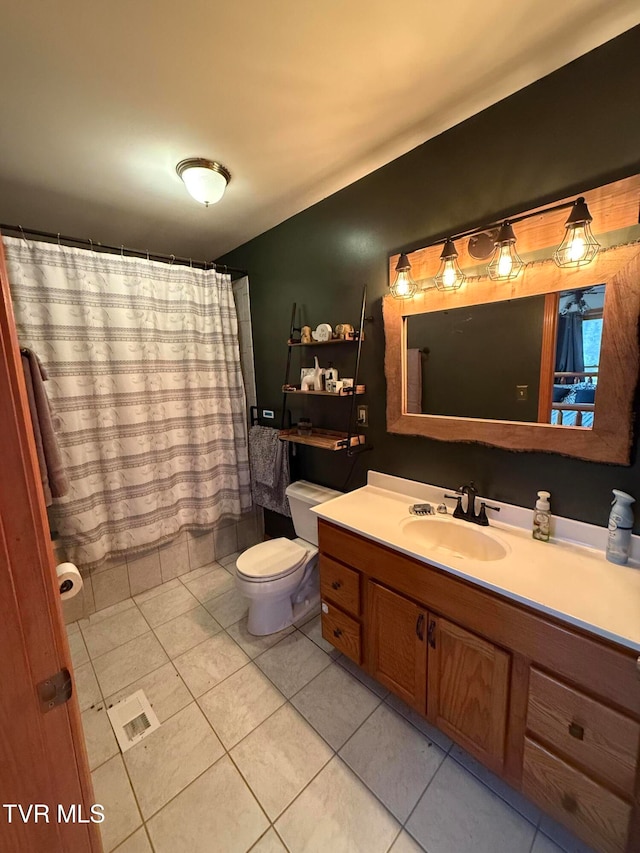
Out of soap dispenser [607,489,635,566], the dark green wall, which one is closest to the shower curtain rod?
the dark green wall

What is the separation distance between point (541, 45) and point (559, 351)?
993 millimetres

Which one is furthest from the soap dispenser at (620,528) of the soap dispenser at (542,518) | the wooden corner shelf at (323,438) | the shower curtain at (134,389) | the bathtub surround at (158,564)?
the bathtub surround at (158,564)

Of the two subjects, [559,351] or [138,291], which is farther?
[138,291]

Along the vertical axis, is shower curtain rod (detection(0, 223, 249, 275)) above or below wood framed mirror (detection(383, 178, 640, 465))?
above

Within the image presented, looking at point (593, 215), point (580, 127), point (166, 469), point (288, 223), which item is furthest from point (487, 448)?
point (166, 469)

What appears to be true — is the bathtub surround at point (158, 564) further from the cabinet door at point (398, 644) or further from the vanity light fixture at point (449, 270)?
the vanity light fixture at point (449, 270)

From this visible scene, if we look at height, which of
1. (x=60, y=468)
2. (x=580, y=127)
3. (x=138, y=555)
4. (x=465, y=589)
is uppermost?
(x=580, y=127)

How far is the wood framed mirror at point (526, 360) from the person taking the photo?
3.75ft

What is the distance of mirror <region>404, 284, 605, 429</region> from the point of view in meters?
1.23

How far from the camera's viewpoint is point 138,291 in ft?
7.06

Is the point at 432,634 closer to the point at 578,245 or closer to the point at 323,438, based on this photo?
the point at 323,438

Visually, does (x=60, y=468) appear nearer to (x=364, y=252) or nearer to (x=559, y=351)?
(x=364, y=252)

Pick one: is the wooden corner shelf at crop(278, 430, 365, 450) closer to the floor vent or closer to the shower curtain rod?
the shower curtain rod

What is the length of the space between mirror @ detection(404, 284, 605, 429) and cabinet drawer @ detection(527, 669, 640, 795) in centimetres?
83
